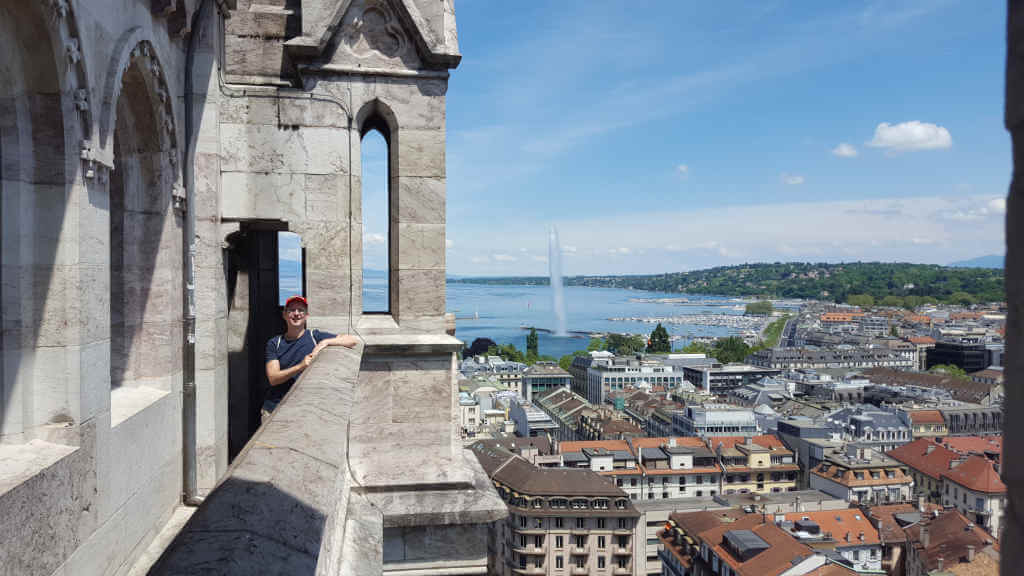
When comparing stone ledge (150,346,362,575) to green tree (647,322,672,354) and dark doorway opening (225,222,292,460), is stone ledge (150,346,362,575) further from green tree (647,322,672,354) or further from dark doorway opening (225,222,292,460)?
green tree (647,322,672,354)

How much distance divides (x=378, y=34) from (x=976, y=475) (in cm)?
6197

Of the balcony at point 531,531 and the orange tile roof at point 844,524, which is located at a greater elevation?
the orange tile roof at point 844,524

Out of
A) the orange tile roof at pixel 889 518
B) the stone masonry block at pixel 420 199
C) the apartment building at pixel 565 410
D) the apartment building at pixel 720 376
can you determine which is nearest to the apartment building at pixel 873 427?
the orange tile roof at pixel 889 518

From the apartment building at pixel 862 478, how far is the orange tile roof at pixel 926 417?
20657mm

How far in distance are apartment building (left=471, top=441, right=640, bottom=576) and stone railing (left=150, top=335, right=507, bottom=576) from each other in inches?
1610

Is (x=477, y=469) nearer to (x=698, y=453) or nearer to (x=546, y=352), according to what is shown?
(x=698, y=453)

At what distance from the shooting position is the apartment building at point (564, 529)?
151 ft

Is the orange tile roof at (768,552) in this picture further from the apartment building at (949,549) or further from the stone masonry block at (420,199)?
the stone masonry block at (420,199)

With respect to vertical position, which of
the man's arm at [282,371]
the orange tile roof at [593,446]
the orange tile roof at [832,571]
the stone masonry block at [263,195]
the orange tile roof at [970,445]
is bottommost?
the orange tile roof at [970,445]

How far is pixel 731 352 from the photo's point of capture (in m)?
133

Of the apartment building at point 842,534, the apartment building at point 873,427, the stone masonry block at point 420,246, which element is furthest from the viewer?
the apartment building at point 873,427

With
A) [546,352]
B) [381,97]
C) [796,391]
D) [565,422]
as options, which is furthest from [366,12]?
[546,352]

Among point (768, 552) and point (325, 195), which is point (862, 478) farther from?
Result: point (325, 195)

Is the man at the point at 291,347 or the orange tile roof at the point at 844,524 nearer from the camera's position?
the man at the point at 291,347
